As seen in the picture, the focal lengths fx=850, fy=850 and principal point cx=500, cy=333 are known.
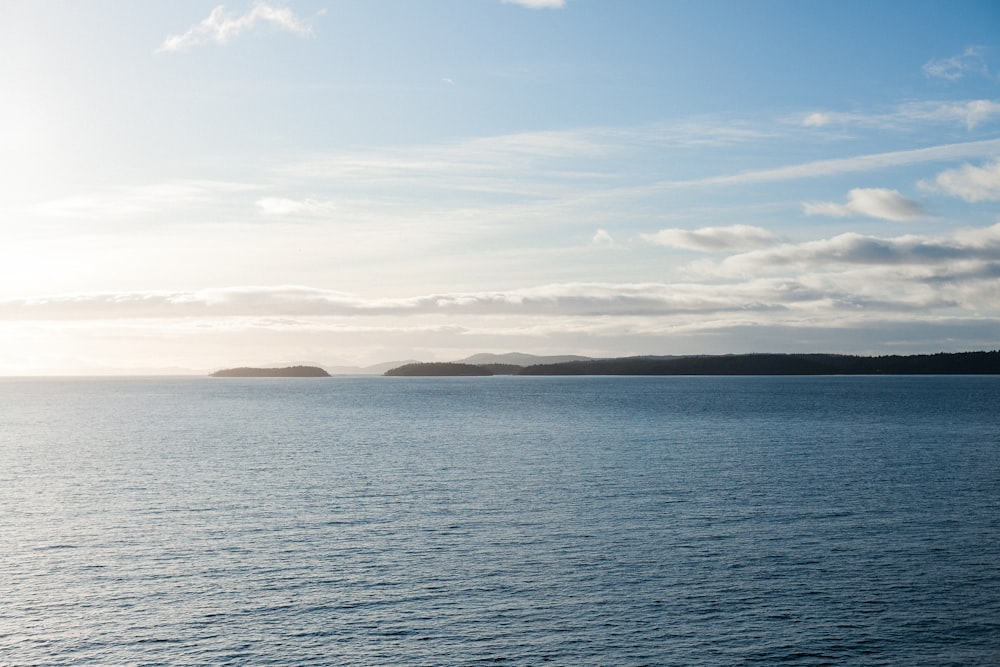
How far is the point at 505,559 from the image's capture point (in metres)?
47.4

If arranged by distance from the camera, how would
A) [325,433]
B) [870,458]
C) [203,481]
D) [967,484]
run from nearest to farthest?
[967,484], [203,481], [870,458], [325,433]

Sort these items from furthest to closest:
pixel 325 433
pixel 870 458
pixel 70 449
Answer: pixel 325 433
pixel 70 449
pixel 870 458

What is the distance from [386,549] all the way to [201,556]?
10.6m

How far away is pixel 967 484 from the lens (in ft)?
242

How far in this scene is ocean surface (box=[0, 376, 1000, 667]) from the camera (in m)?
35.2

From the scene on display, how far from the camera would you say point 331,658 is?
111 feet

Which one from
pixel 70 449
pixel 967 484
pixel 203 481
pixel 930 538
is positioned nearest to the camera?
pixel 930 538

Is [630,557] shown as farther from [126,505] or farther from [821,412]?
[821,412]

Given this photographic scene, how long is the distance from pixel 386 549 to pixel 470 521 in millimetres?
9749

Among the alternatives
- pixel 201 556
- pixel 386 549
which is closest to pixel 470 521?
pixel 386 549

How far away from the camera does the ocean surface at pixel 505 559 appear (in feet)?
116

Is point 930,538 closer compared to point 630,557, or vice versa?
point 630,557

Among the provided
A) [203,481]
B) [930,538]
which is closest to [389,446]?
[203,481]

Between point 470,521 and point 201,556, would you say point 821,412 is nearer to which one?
point 470,521
